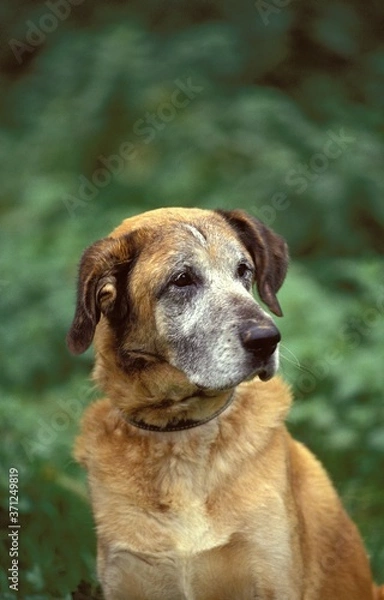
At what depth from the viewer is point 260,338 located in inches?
157

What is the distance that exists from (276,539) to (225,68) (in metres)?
4.57

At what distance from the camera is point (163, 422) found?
4.30 metres

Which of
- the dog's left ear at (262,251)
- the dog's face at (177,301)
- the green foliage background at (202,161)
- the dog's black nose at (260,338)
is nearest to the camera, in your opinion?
the dog's black nose at (260,338)

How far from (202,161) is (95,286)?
349cm

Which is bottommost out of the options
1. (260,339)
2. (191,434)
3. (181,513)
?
(181,513)

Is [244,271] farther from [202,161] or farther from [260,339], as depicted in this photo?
[202,161]

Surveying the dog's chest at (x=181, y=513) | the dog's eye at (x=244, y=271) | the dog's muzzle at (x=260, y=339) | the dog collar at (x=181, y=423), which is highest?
the dog's eye at (x=244, y=271)

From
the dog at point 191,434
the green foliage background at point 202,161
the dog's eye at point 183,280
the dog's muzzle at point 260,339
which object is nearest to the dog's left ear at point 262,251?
the dog at point 191,434

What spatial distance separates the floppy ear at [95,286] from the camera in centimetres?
418

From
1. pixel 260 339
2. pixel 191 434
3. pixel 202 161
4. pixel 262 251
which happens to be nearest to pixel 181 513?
pixel 191 434

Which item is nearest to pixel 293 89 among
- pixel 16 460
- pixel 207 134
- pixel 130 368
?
pixel 207 134

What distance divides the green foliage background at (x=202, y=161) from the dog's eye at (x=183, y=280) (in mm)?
2033

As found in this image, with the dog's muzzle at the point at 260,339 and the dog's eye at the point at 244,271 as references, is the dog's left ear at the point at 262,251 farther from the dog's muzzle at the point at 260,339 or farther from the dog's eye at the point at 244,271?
the dog's muzzle at the point at 260,339

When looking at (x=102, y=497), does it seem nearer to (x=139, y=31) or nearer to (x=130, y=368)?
(x=130, y=368)
